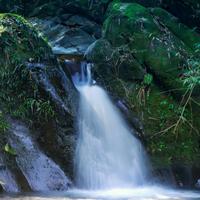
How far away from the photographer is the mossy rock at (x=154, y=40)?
27.0 ft

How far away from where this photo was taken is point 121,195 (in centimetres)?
595

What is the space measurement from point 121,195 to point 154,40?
12.5 ft

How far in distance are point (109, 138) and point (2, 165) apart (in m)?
2.21

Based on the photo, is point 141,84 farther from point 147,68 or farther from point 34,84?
point 34,84

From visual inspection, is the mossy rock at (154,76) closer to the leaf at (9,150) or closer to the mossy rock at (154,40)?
the mossy rock at (154,40)

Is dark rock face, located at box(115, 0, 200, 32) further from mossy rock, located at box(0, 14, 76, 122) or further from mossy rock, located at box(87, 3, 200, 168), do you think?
mossy rock, located at box(0, 14, 76, 122)

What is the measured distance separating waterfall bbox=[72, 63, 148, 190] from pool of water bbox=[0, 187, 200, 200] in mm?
283

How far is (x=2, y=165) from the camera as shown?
5.88m

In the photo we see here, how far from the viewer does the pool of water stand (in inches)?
214

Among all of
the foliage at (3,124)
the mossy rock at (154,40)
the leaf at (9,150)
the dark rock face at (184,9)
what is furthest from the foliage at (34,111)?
the dark rock face at (184,9)

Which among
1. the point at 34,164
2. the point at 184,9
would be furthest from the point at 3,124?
the point at 184,9

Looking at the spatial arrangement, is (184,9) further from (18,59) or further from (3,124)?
(3,124)

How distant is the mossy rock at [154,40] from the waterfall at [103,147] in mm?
1227

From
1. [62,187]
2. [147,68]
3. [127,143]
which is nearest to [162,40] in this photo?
[147,68]
